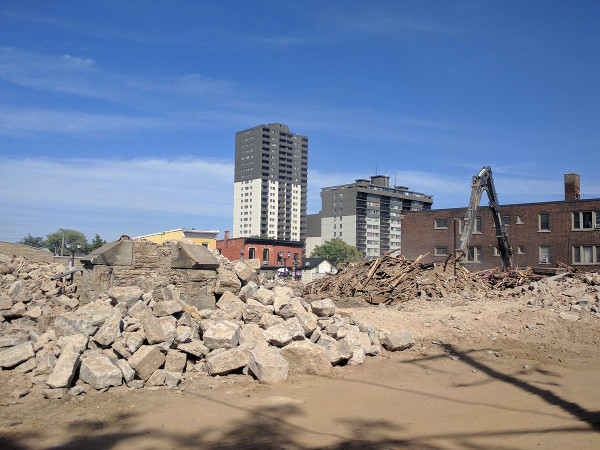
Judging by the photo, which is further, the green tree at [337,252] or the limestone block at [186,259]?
the green tree at [337,252]

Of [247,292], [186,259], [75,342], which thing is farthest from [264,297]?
[75,342]

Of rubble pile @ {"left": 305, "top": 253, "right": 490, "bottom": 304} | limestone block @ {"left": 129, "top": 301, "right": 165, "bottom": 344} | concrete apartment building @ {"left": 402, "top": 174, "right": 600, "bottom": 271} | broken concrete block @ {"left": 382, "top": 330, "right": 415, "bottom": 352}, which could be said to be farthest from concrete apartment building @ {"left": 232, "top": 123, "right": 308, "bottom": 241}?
limestone block @ {"left": 129, "top": 301, "right": 165, "bottom": 344}

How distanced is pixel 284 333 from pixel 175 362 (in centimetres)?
182

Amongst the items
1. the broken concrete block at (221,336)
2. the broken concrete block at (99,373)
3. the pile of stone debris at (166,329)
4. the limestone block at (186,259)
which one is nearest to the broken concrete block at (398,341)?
the pile of stone debris at (166,329)

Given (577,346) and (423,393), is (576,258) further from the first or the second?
(423,393)

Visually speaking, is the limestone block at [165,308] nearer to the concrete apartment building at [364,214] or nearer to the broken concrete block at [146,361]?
the broken concrete block at [146,361]

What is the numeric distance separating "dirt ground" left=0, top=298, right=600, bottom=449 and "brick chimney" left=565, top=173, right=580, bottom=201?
108 ft

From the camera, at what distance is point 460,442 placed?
5.23 m

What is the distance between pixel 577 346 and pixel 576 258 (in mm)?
28218

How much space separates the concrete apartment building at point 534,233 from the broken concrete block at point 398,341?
2631 centimetres

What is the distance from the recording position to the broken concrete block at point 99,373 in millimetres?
6555

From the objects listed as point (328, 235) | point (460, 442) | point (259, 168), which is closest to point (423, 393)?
point (460, 442)

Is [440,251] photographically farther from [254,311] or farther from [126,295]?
[126,295]

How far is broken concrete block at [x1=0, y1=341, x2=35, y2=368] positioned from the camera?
274 inches
